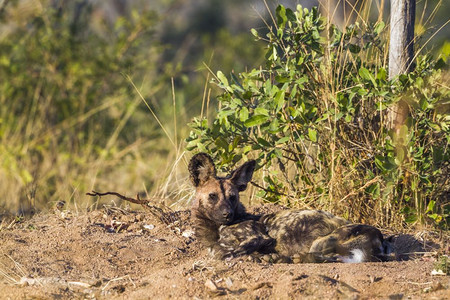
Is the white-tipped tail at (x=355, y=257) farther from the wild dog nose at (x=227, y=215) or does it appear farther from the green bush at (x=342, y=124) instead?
the wild dog nose at (x=227, y=215)

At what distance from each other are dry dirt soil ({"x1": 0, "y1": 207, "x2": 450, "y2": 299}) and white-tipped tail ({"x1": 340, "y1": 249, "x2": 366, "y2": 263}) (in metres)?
0.17

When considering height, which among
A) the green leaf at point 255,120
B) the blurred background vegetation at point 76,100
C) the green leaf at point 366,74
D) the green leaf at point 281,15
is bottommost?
the blurred background vegetation at point 76,100

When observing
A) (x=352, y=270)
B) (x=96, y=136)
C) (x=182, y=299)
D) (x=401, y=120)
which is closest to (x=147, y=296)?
(x=182, y=299)

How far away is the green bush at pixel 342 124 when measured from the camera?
4.84 meters

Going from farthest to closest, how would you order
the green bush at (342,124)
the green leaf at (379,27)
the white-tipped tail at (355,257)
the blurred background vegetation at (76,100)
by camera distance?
the blurred background vegetation at (76,100), the green leaf at (379,27), the green bush at (342,124), the white-tipped tail at (355,257)

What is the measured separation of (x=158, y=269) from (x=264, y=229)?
0.86 m

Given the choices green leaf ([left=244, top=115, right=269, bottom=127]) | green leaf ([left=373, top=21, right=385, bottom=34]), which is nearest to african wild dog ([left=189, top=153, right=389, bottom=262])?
green leaf ([left=244, top=115, right=269, bottom=127])

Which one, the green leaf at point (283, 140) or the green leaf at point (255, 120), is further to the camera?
the green leaf at point (283, 140)

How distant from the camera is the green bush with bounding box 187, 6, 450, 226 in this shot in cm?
484

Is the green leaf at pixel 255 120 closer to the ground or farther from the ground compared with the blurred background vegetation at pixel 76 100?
farther from the ground

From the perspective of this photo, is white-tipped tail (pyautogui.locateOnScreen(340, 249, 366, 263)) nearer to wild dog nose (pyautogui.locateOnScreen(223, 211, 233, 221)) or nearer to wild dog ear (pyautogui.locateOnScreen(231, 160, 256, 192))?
wild dog nose (pyautogui.locateOnScreen(223, 211, 233, 221))

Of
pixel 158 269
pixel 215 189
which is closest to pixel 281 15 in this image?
pixel 215 189

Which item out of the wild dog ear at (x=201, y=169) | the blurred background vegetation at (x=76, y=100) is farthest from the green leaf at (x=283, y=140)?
the blurred background vegetation at (x=76, y=100)

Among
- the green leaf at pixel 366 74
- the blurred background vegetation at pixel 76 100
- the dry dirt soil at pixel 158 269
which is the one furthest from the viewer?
the blurred background vegetation at pixel 76 100
